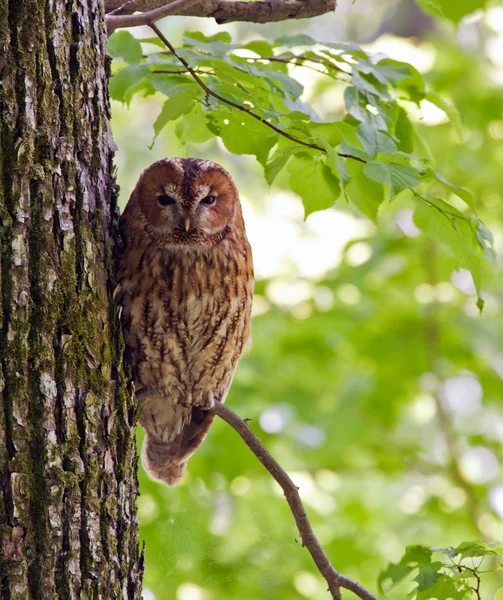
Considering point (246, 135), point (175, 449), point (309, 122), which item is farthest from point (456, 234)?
point (175, 449)

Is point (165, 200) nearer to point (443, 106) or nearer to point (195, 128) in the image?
point (195, 128)

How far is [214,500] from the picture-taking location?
4.04 metres

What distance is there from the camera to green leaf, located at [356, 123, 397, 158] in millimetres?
1773

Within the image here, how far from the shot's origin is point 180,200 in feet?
7.13

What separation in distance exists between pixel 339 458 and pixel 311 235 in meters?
1.60

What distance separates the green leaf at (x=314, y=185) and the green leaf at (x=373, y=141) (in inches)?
5.6

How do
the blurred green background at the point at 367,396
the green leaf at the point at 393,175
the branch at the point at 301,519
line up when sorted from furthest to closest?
the blurred green background at the point at 367,396, the branch at the point at 301,519, the green leaf at the point at 393,175

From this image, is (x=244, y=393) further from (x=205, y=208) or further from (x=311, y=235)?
(x=205, y=208)

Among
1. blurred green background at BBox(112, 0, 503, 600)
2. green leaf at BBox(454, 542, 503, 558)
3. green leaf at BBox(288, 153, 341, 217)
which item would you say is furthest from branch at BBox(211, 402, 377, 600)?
blurred green background at BBox(112, 0, 503, 600)

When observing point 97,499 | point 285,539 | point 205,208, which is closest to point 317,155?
point 205,208

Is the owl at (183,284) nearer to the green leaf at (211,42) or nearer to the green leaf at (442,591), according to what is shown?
the green leaf at (211,42)

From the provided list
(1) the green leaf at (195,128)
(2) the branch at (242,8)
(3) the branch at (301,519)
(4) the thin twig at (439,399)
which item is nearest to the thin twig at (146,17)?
(2) the branch at (242,8)

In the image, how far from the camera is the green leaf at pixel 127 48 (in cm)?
212

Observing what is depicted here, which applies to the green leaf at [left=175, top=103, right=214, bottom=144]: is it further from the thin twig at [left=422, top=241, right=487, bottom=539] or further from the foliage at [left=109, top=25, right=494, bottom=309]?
the thin twig at [left=422, top=241, right=487, bottom=539]
